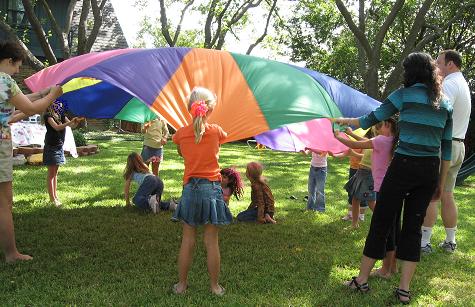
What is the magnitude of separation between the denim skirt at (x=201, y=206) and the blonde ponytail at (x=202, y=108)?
1.02 feet

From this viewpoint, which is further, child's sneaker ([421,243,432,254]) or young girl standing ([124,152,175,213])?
young girl standing ([124,152,175,213])

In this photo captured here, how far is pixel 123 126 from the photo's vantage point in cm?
2084

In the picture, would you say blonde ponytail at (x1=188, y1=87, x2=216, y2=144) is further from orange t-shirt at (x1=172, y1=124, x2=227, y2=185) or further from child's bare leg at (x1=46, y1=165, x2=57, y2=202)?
child's bare leg at (x1=46, y1=165, x2=57, y2=202)

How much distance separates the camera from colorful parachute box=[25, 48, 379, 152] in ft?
11.5

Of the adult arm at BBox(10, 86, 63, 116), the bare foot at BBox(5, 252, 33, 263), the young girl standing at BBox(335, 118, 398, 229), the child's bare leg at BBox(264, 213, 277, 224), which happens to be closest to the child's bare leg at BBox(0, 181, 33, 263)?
the bare foot at BBox(5, 252, 33, 263)

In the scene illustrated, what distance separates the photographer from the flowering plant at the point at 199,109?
9.75 ft

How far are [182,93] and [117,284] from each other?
1.47 meters

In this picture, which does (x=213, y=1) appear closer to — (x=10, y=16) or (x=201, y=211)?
(x=10, y=16)

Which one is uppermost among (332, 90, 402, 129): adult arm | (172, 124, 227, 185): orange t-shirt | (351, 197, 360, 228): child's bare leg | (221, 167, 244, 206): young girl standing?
(332, 90, 402, 129): adult arm

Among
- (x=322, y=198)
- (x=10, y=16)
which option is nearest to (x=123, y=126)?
Result: (x=10, y=16)

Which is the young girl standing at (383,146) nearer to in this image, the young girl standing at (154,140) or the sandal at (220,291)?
the sandal at (220,291)

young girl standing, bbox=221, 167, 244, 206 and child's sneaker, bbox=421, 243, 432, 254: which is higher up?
young girl standing, bbox=221, 167, 244, 206

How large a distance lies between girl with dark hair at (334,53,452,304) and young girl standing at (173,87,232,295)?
1.04 meters

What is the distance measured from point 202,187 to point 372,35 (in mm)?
18661
